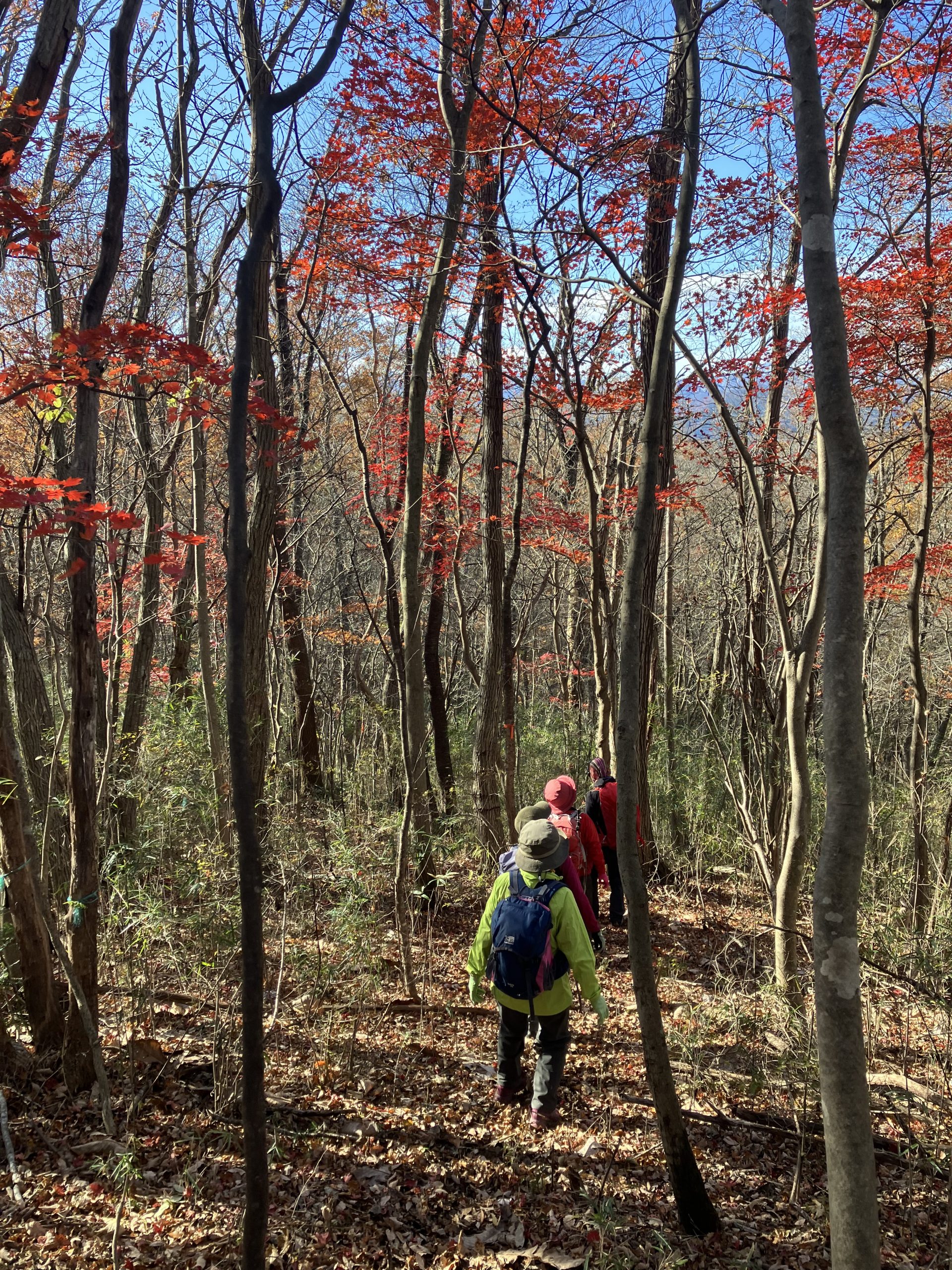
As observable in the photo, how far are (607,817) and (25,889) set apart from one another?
14.0 ft

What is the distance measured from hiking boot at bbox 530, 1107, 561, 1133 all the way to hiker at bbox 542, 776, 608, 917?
1.41 metres

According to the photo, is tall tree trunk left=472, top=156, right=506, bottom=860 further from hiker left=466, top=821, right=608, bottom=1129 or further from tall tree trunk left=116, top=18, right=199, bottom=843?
hiker left=466, top=821, right=608, bottom=1129

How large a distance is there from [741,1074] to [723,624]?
823 cm

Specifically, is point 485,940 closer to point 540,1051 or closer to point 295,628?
point 540,1051

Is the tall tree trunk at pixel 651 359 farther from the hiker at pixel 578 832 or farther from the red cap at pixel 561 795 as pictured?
the red cap at pixel 561 795

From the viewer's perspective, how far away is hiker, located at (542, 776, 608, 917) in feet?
17.0

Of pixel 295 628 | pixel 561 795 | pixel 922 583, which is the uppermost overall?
pixel 922 583

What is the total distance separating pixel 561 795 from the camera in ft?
17.3

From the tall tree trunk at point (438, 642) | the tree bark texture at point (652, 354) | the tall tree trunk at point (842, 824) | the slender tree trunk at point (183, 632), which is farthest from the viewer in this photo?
the slender tree trunk at point (183, 632)

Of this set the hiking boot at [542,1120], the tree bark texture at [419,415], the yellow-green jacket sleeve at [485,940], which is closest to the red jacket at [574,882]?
the yellow-green jacket sleeve at [485,940]

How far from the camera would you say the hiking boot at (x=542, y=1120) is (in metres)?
3.89

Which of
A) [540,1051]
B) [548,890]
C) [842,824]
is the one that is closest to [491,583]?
[548,890]

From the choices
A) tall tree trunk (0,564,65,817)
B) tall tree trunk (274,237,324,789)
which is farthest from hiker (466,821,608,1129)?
tall tree trunk (274,237,324,789)

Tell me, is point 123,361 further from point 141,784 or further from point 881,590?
point 881,590
